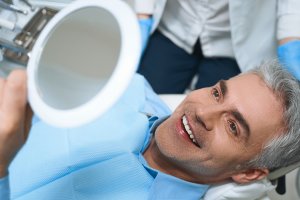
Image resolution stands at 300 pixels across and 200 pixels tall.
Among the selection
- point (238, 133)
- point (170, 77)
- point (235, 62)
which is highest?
point (238, 133)

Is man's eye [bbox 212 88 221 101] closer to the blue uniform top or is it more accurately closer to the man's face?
the man's face

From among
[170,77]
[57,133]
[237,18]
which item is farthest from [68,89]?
[170,77]

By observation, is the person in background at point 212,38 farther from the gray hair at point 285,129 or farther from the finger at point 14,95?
the finger at point 14,95

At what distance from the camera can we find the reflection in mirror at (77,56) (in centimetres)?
64

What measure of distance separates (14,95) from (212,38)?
3.58 ft

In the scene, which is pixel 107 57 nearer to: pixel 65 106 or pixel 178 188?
pixel 65 106

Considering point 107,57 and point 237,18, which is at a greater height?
point 107,57

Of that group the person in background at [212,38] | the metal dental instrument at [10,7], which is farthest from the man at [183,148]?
the metal dental instrument at [10,7]

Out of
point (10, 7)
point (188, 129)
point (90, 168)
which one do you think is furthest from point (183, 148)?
point (10, 7)

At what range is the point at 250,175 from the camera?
3.64 feet

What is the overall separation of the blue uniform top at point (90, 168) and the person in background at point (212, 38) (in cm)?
56

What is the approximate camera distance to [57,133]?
3.59 feet

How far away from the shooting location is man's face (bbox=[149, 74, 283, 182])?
103 cm

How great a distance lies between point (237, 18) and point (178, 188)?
2.35ft
